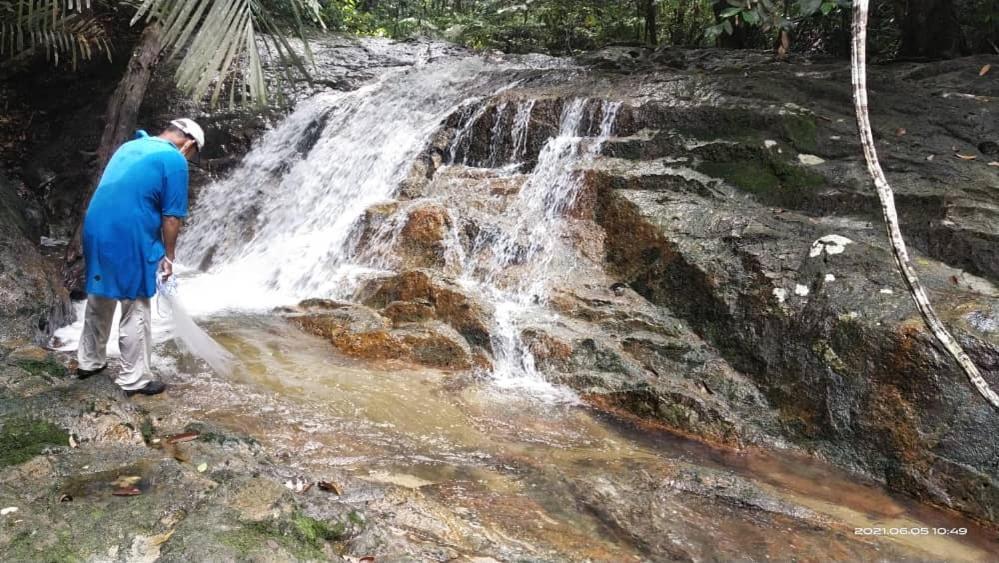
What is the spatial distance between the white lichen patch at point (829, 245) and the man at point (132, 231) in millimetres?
4357

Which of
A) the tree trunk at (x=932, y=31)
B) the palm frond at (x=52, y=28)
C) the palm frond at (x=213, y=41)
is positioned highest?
the tree trunk at (x=932, y=31)

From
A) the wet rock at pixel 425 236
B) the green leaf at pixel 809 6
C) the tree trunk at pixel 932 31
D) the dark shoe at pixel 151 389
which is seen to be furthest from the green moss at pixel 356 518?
the tree trunk at pixel 932 31

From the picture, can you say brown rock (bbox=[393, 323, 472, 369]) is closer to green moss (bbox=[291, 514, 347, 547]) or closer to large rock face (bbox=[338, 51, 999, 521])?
large rock face (bbox=[338, 51, 999, 521])

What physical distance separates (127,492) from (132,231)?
5.43ft

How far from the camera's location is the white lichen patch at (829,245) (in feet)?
16.5

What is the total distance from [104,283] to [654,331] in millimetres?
3776

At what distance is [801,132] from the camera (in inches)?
245

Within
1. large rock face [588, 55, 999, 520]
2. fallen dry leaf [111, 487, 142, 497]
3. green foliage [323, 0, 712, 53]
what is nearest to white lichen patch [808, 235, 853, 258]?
large rock face [588, 55, 999, 520]

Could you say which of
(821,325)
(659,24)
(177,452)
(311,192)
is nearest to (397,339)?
(177,452)

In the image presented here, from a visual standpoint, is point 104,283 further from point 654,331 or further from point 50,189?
point 50,189

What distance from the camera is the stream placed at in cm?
309

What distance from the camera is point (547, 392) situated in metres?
4.97

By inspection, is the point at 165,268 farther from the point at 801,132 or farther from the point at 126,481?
the point at 801,132

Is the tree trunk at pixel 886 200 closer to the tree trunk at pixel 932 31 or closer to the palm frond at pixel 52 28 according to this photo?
the palm frond at pixel 52 28
